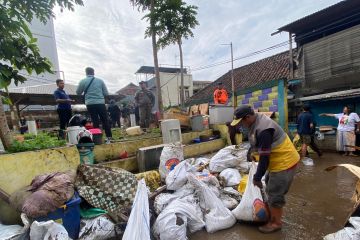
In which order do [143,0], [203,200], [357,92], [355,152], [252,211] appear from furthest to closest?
[143,0]
[357,92]
[355,152]
[203,200]
[252,211]

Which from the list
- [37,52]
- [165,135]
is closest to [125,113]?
[165,135]

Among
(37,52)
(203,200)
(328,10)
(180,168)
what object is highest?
(328,10)

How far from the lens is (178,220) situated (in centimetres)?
251

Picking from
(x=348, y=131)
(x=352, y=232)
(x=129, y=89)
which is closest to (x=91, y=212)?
(x=352, y=232)

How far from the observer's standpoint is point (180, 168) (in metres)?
3.40

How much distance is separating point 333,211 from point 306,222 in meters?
0.56

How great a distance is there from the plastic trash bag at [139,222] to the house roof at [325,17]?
10.6 metres

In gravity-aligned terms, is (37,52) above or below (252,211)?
above

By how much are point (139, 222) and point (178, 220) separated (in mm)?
595

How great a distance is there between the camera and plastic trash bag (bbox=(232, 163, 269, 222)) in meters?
2.71

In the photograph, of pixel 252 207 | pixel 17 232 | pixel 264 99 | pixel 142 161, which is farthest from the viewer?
pixel 264 99

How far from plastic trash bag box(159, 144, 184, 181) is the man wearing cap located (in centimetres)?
184

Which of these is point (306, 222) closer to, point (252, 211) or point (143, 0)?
point (252, 211)

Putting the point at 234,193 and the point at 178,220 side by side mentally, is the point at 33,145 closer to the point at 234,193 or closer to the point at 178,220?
the point at 178,220
